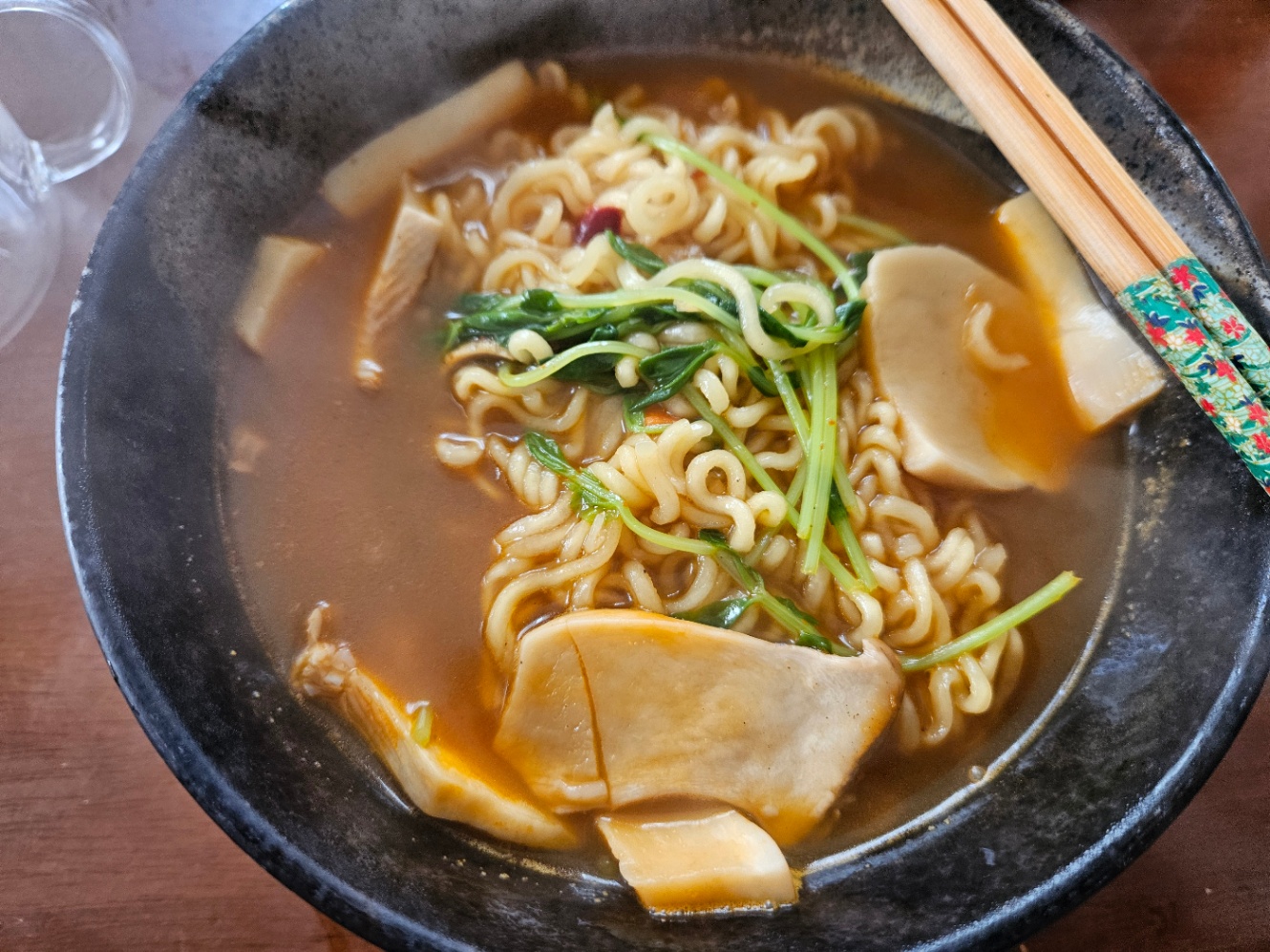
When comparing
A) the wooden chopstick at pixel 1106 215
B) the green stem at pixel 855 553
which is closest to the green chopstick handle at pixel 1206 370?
the wooden chopstick at pixel 1106 215

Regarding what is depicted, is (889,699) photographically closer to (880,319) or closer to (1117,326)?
(880,319)

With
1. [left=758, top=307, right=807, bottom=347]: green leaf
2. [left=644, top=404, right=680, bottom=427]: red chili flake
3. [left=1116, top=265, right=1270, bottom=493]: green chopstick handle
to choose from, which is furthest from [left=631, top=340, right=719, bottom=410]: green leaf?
[left=1116, top=265, right=1270, bottom=493]: green chopstick handle

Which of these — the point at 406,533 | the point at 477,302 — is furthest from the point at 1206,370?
the point at 406,533

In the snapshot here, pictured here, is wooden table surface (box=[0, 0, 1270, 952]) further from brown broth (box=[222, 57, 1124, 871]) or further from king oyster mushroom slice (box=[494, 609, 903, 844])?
king oyster mushroom slice (box=[494, 609, 903, 844])

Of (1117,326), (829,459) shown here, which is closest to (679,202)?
(829,459)

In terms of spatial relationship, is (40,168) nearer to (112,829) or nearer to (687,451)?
(112,829)

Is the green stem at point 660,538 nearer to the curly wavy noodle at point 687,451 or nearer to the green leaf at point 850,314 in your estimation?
the curly wavy noodle at point 687,451
